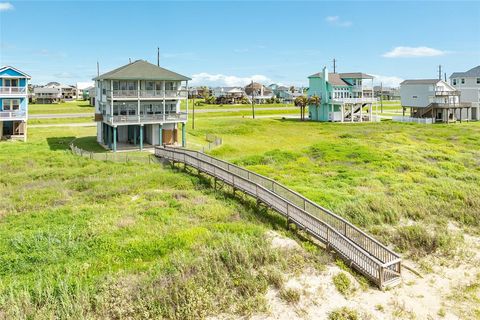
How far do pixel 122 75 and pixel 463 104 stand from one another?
203ft

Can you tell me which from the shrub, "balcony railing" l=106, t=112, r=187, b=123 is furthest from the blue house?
the shrub

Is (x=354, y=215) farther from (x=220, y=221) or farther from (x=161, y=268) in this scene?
(x=161, y=268)

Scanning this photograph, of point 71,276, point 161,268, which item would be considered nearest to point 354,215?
point 161,268

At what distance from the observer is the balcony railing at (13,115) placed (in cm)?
4268

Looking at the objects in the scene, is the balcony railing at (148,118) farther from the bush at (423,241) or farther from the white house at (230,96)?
the white house at (230,96)

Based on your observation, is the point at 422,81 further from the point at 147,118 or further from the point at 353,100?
the point at 147,118

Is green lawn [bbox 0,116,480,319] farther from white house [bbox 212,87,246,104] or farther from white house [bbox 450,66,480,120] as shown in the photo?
white house [bbox 212,87,246,104]

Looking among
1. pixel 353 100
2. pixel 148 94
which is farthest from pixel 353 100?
pixel 148 94

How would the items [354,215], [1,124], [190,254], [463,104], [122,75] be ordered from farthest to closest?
[463,104] → [1,124] → [122,75] → [354,215] → [190,254]

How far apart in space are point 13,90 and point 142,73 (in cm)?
1561

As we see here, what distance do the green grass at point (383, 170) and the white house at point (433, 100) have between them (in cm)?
890

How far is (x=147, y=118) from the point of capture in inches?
1606

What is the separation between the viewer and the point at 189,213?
886 inches

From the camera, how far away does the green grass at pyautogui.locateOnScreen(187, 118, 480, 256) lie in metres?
22.2
